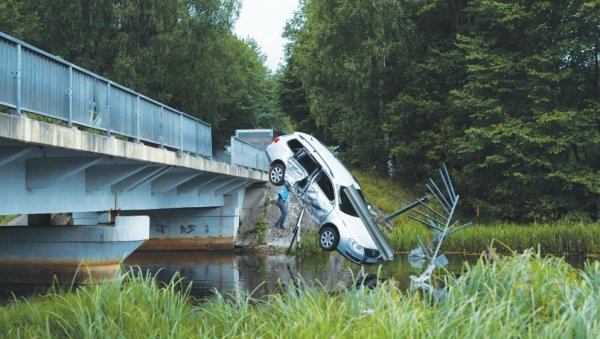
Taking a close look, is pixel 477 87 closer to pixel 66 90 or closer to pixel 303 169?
pixel 303 169

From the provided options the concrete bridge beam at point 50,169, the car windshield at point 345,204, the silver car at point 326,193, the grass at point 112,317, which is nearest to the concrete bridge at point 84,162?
the concrete bridge beam at point 50,169

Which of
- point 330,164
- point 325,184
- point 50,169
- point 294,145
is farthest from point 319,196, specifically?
point 50,169

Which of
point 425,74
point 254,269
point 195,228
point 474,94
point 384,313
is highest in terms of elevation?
point 425,74

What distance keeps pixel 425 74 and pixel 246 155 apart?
13.6 metres

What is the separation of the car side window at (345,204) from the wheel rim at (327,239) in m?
0.77

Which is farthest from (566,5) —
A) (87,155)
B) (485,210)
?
(87,155)

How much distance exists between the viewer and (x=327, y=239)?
18.4 meters

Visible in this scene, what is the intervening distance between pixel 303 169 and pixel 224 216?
34.0 feet

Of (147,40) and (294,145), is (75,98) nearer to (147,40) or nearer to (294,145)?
(294,145)

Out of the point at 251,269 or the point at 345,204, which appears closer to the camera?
the point at 345,204

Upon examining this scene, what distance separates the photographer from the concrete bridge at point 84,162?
10.1 metres

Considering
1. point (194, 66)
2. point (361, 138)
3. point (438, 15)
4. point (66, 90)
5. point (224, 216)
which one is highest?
point (438, 15)

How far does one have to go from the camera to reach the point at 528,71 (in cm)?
2998

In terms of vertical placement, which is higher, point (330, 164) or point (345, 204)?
point (330, 164)
